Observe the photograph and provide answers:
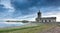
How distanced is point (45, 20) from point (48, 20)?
1.65m

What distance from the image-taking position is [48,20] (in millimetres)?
82875

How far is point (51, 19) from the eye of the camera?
81.6 m

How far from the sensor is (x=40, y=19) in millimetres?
82688

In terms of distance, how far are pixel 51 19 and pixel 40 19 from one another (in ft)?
19.4

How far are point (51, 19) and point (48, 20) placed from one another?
2.00 meters

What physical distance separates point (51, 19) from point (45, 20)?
3.53 meters

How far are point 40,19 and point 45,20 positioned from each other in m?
2.90

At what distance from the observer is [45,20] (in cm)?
8331

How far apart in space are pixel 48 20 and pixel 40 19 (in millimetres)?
4403
